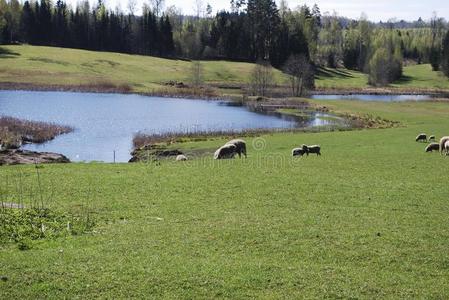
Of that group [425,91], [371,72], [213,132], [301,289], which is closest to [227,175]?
[301,289]

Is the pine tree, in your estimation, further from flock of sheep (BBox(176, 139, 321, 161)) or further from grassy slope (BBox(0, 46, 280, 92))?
flock of sheep (BBox(176, 139, 321, 161))

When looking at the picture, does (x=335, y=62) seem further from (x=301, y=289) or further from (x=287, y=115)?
A: (x=301, y=289)

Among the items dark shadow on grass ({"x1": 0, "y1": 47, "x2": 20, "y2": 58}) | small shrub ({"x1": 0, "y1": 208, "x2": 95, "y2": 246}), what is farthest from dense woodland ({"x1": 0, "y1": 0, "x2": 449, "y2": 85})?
small shrub ({"x1": 0, "y1": 208, "x2": 95, "y2": 246})

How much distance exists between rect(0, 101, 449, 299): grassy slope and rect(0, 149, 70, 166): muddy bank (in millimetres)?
4568

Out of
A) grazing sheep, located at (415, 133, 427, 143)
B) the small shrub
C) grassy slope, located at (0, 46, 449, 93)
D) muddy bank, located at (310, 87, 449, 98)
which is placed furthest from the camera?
muddy bank, located at (310, 87, 449, 98)

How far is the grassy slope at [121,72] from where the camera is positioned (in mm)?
115312

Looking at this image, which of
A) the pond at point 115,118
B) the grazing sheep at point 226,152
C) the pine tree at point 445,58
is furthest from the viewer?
the pine tree at point 445,58

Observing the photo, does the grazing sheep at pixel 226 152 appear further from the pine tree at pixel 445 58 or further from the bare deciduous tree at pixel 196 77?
the pine tree at pixel 445 58

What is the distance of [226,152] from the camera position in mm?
37125

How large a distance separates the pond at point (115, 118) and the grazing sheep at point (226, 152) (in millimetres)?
10595

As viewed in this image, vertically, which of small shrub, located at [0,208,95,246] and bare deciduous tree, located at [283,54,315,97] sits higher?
bare deciduous tree, located at [283,54,315,97]

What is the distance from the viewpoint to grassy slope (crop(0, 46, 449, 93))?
378 feet

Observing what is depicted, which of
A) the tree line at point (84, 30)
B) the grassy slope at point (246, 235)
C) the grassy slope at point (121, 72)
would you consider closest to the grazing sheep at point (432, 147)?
the grassy slope at point (246, 235)

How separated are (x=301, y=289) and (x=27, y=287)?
6.47 metres
